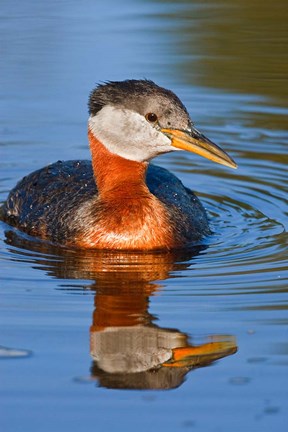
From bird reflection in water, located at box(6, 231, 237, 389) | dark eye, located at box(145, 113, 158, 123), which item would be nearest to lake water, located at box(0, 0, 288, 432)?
bird reflection in water, located at box(6, 231, 237, 389)

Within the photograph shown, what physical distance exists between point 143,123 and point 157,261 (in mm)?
1540

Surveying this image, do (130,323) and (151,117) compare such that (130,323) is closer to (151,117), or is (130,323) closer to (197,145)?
(197,145)

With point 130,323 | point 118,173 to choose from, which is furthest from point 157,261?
point 130,323

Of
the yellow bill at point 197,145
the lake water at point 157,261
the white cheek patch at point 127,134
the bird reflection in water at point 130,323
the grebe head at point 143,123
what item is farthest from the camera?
the white cheek patch at point 127,134

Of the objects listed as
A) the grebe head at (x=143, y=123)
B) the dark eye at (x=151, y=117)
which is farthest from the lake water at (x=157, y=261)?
the dark eye at (x=151, y=117)

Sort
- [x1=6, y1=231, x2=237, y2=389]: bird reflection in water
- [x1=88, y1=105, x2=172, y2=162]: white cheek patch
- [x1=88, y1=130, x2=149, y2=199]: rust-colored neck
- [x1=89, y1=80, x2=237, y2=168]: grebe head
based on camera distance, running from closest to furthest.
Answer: [x1=6, y1=231, x2=237, y2=389]: bird reflection in water → [x1=89, y1=80, x2=237, y2=168]: grebe head → [x1=88, y1=105, x2=172, y2=162]: white cheek patch → [x1=88, y1=130, x2=149, y2=199]: rust-colored neck

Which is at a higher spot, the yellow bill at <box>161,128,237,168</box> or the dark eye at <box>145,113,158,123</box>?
the dark eye at <box>145,113,158,123</box>

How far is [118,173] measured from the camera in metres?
12.4

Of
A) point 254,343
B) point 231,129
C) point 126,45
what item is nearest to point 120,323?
point 254,343

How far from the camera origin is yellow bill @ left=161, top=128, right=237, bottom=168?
468 inches

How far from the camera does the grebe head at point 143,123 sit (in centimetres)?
1201

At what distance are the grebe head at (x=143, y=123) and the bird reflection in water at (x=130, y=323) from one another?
3.73ft

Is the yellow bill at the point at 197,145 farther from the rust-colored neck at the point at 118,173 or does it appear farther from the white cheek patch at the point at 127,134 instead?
the rust-colored neck at the point at 118,173

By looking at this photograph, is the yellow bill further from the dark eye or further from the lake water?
the lake water
